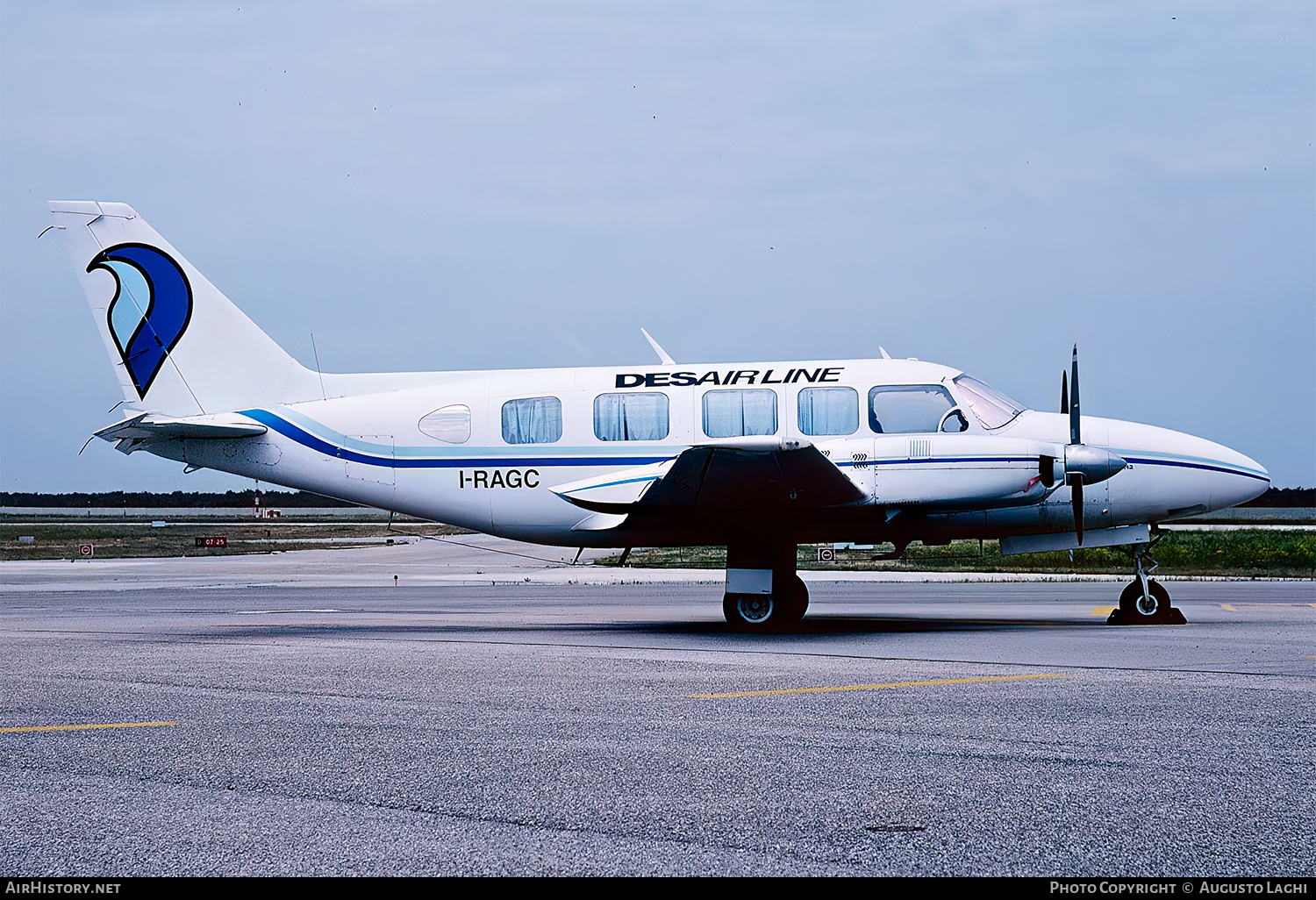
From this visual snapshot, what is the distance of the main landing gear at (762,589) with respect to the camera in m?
16.0

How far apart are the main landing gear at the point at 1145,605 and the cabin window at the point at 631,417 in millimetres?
6558

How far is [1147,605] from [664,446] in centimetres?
675

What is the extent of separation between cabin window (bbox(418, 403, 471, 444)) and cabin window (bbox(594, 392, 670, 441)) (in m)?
1.88

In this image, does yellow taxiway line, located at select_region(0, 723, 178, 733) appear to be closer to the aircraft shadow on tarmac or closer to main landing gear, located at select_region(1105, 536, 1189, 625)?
the aircraft shadow on tarmac

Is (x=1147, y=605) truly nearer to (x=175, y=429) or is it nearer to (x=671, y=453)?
(x=671, y=453)

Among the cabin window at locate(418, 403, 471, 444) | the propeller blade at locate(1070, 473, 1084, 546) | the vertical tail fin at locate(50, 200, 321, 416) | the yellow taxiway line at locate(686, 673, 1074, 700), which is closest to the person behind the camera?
the yellow taxiway line at locate(686, 673, 1074, 700)

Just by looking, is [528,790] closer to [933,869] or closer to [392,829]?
[392,829]

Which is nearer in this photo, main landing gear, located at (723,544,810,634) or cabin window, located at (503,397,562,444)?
main landing gear, located at (723,544,810,634)

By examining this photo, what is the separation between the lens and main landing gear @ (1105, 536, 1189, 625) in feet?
53.2

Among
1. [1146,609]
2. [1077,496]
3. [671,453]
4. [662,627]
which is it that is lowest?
[662,627]

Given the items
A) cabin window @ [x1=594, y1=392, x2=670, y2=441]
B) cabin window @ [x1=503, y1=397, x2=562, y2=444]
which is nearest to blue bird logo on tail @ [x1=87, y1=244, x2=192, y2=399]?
cabin window @ [x1=503, y1=397, x2=562, y2=444]

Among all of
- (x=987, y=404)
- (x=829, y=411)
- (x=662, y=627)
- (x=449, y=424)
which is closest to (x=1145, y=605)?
(x=987, y=404)

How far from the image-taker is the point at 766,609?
634 inches

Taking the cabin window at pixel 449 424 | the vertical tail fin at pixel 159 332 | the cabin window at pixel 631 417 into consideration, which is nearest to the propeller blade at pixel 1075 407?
the cabin window at pixel 631 417
